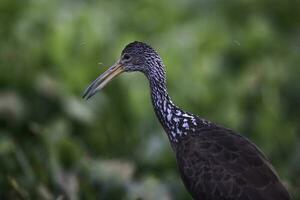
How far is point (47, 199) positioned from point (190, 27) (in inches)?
182

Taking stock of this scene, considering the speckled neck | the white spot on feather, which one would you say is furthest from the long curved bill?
the white spot on feather

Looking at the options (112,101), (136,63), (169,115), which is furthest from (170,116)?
(112,101)

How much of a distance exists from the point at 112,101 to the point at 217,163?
378cm

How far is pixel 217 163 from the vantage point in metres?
8.59

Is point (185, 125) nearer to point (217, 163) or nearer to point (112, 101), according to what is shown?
point (217, 163)

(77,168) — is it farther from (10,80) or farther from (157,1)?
(157,1)

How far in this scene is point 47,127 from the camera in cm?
1187

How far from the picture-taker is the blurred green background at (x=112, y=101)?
34.1 ft

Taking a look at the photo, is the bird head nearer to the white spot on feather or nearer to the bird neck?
the bird neck

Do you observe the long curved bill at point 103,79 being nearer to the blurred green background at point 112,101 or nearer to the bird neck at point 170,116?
the bird neck at point 170,116

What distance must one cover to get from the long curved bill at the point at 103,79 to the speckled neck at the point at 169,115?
222mm

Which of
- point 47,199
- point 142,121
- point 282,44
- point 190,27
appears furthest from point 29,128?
point 282,44

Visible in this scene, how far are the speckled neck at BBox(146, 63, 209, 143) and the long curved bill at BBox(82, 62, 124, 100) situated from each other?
22cm

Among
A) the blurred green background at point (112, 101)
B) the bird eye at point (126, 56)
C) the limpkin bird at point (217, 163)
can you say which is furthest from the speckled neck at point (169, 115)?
the blurred green background at point (112, 101)
